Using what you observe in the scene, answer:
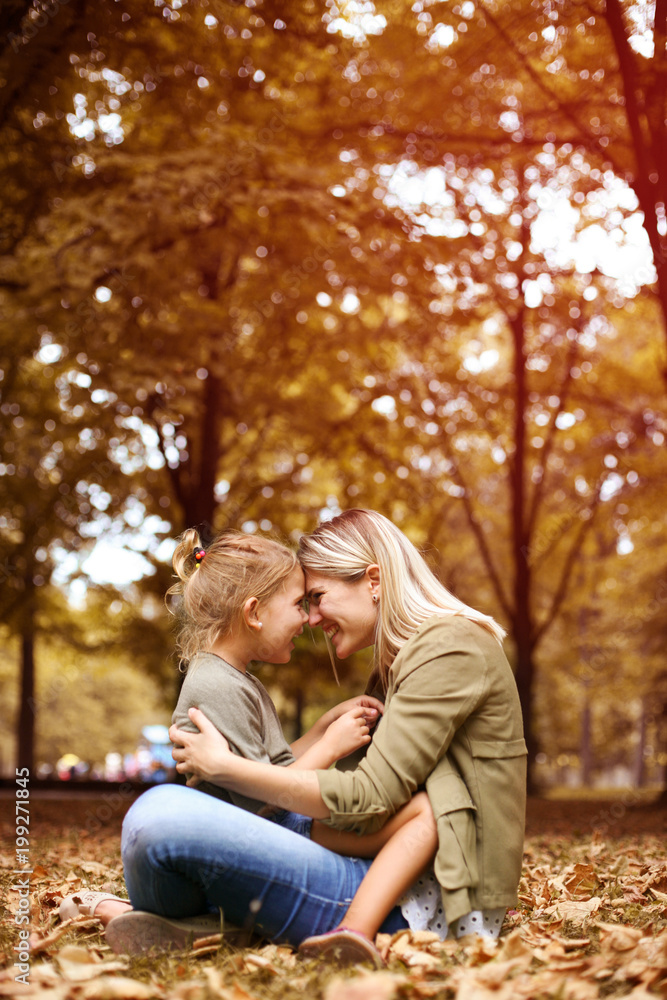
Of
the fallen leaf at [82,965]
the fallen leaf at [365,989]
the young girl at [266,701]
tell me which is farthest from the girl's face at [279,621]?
the fallen leaf at [365,989]

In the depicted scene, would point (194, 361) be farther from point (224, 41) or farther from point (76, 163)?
point (224, 41)

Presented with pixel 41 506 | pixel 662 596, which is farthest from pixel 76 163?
pixel 662 596

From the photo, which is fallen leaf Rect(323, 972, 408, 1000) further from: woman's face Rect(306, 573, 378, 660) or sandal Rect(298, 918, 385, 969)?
woman's face Rect(306, 573, 378, 660)

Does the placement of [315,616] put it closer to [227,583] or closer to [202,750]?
[227,583]

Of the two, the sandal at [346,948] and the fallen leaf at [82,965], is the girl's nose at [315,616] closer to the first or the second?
the sandal at [346,948]

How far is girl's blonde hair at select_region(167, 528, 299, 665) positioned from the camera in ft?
10.6

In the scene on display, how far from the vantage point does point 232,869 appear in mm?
2699

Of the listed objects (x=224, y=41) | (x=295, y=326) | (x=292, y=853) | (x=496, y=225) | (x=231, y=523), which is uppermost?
(x=224, y=41)

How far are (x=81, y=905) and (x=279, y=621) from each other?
144 centimetres

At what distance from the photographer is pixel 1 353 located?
8.80 meters

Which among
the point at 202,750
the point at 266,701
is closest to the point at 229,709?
the point at 202,750

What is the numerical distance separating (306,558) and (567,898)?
1.96m

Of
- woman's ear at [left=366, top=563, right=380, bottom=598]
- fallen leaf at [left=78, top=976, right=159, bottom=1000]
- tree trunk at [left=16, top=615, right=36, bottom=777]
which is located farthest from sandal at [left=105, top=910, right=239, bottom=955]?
tree trunk at [left=16, top=615, right=36, bottom=777]

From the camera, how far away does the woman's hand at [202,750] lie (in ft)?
9.05
